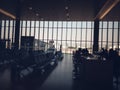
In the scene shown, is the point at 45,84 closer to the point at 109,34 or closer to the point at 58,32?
the point at 109,34

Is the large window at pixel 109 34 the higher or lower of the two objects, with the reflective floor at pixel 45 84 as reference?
higher

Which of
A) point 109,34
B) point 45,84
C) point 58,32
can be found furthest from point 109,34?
point 45,84

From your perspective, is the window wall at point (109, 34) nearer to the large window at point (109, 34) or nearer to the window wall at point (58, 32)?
the large window at point (109, 34)

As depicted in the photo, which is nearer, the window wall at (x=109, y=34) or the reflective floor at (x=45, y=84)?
the reflective floor at (x=45, y=84)

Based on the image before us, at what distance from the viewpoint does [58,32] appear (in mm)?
34625

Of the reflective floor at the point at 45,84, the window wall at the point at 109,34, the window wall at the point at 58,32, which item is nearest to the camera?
the reflective floor at the point at 45,84

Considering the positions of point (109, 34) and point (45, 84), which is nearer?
point (45, 84)

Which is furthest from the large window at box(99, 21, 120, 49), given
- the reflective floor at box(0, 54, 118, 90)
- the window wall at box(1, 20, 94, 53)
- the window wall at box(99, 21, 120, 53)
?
the reflective floor at box(0, 54, 118, 90)

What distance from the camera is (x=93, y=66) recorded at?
970cm

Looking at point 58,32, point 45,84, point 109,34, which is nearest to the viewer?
point 45,84

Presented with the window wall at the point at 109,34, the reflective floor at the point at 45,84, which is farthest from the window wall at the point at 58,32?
the reflective floor at the point at 45,84

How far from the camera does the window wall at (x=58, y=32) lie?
3359 centimetres

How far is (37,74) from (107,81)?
384 centimetres

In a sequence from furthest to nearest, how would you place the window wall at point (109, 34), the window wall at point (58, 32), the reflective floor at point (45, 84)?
the window wall at point (58, 32)
the window wall at point (109, 34)
the reflective floor at point (45, 84)
